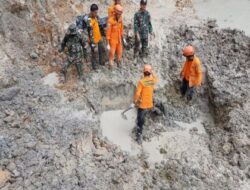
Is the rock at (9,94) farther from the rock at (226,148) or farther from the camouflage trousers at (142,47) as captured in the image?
the rock at (226,148)

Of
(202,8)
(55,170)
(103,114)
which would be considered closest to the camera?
(55,170)

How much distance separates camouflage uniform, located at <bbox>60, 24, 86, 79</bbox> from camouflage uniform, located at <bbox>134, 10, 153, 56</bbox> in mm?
1214

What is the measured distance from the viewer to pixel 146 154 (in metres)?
8.41

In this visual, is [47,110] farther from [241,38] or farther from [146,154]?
[241,38]

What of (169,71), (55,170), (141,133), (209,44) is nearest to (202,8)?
(209,44)

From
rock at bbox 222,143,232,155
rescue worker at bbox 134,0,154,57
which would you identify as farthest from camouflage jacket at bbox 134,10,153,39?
rock at bbox 222,143,232,155

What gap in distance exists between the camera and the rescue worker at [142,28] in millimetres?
9258

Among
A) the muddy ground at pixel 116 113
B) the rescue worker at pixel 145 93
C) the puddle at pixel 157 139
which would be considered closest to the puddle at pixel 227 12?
the muddy ground at pixel 116 113

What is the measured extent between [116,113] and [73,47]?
1654 mm

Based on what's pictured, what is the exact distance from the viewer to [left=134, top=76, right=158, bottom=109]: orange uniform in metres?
A: 8.01

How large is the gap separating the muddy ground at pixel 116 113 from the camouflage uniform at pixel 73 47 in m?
0.38

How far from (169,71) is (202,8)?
8.68ft

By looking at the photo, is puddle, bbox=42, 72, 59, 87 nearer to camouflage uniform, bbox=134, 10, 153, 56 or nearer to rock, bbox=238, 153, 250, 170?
camouflage uniform, bbox=134, 10, 153, 56

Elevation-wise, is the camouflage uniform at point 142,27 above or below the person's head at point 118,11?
below
